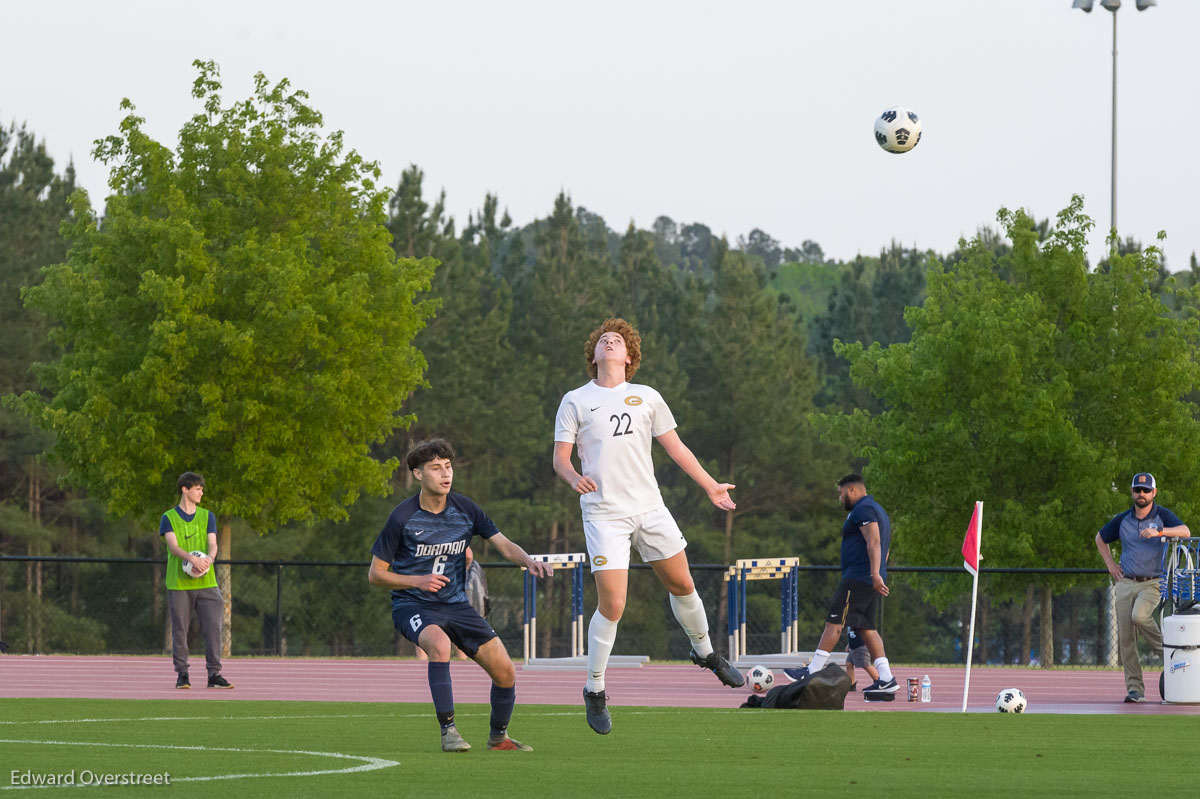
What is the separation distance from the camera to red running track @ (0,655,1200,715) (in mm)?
16578

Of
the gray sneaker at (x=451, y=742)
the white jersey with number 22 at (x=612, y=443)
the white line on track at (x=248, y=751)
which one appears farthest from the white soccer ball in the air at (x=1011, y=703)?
the white line on track at (x=248, y=751)

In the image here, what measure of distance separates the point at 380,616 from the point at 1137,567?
143 feet

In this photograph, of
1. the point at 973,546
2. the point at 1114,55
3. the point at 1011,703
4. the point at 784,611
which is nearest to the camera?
the point at 973,546

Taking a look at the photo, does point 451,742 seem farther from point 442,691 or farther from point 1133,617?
point 1133,617

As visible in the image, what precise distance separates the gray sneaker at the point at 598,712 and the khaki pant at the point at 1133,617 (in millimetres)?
6920

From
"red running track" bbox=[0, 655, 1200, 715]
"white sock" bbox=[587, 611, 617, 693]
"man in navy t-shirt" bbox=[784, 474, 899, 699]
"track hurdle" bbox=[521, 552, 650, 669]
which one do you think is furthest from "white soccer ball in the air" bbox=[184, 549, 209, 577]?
"white sock" bbox=[587, 611, 617, 693]

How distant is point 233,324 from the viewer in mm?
33938

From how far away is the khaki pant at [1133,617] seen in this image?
1611 cm

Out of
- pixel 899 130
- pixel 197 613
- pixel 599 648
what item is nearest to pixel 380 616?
pixel 899 130

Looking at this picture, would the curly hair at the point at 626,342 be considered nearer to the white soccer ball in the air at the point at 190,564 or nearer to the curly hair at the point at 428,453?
the curly hair at the point at 428,453

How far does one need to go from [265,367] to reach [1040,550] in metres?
16.4

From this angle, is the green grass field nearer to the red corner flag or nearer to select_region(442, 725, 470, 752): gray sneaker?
select_region(442, 725, 470, 752): gray sneaker

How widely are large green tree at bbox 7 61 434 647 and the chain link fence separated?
1416cm

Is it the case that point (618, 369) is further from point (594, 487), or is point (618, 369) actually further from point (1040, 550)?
point (1040, 550)
